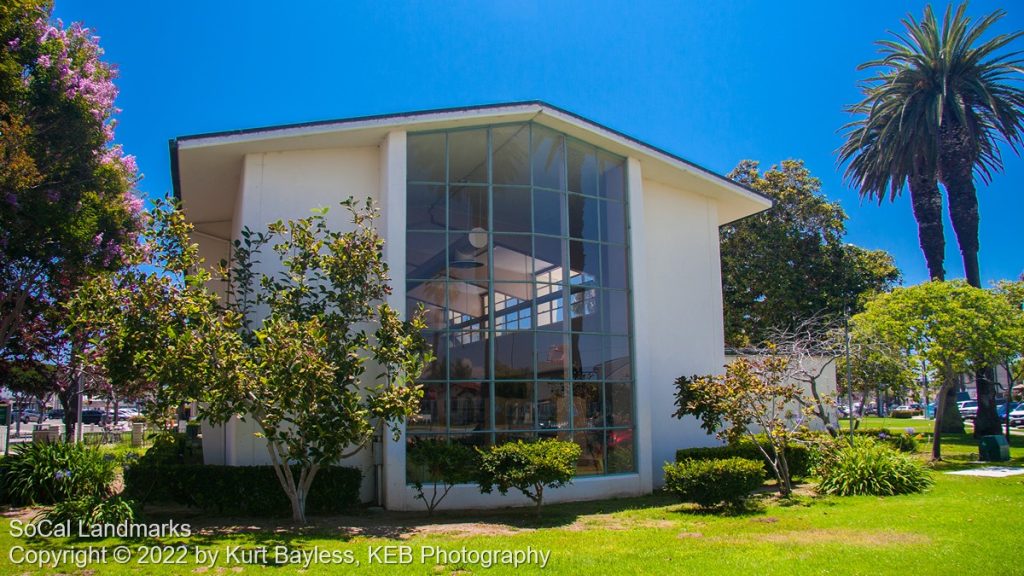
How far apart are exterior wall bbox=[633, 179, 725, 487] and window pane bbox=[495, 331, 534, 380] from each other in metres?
3.15

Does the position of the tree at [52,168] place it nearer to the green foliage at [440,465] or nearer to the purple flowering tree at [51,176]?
the purple flowering tree at [51,176]

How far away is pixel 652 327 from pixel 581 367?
317cm

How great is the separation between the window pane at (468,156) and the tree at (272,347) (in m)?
3.29

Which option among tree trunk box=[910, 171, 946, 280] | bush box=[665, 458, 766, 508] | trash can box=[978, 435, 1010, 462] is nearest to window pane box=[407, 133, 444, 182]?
bush box=[665, 458, 766, 508]

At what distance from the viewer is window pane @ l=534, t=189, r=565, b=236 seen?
51.4 feet

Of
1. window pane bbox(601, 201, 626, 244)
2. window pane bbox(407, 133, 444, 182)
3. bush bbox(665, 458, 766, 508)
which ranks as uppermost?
window pane bbox(407, 133, 444, 182)

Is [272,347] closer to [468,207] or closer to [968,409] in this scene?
[468,207]

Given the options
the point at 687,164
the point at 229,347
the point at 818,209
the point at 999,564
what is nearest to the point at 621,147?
the point at 687,164

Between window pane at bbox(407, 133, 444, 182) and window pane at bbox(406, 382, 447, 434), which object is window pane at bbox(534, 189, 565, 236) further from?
window pane at bbox(406, 382, 447, 434)

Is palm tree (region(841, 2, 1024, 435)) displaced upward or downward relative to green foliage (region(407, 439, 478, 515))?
upward

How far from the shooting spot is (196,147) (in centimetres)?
1446

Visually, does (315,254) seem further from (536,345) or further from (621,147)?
(621,147)

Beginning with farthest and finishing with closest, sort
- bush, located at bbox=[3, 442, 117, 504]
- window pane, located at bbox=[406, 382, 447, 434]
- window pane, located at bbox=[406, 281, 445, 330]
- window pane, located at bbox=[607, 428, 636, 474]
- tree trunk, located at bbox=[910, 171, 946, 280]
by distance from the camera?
tree trunk, located at bbox=[910, 171, 946, 280] → window pane, located at bbox=[607, 428, 636, 474] → window pane, located at bbox=[406, 281, 445, 330] → window pane, located at bbox=[406, 382, 447, 434] → bush, located at bbox=[3, 442, 117, 504]

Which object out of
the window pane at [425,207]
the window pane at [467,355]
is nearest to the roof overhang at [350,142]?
the window pane at [425,207]
